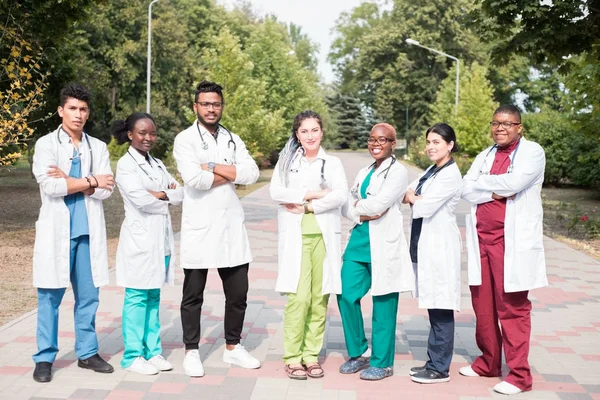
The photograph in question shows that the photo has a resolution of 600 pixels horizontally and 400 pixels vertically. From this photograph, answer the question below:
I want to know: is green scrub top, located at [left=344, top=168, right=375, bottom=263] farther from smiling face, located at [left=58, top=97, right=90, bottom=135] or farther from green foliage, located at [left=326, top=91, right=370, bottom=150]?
green foliage, located at [left=326, top=91, right=370, bottom=150]

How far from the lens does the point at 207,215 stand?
17.3 ft

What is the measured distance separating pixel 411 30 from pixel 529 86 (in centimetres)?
1315

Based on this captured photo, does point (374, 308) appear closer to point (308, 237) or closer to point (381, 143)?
point (308, 237)

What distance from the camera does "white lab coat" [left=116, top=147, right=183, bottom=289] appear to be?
5.30 meters

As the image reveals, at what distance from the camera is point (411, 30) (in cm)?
5794

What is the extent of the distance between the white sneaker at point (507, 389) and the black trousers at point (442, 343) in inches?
16.1

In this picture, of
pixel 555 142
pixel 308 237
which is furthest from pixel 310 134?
pixel 555 142

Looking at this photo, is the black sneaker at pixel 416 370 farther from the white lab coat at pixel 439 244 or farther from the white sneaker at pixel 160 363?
the white sneaker at pixel 160 363

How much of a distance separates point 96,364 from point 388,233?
2.44m

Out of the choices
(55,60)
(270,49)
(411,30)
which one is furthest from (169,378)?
(411,30)

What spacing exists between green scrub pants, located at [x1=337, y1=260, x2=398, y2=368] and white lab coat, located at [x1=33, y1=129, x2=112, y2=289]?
6.09ft

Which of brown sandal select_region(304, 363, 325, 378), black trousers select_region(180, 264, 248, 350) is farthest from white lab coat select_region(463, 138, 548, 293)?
black trousers select_region(180, 264, 248, 350)

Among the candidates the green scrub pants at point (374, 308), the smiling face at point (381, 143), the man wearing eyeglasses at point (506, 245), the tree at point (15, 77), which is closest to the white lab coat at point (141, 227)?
the green scrub pants at point (374, 308)

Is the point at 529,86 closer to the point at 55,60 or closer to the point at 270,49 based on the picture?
the point at 270,49
